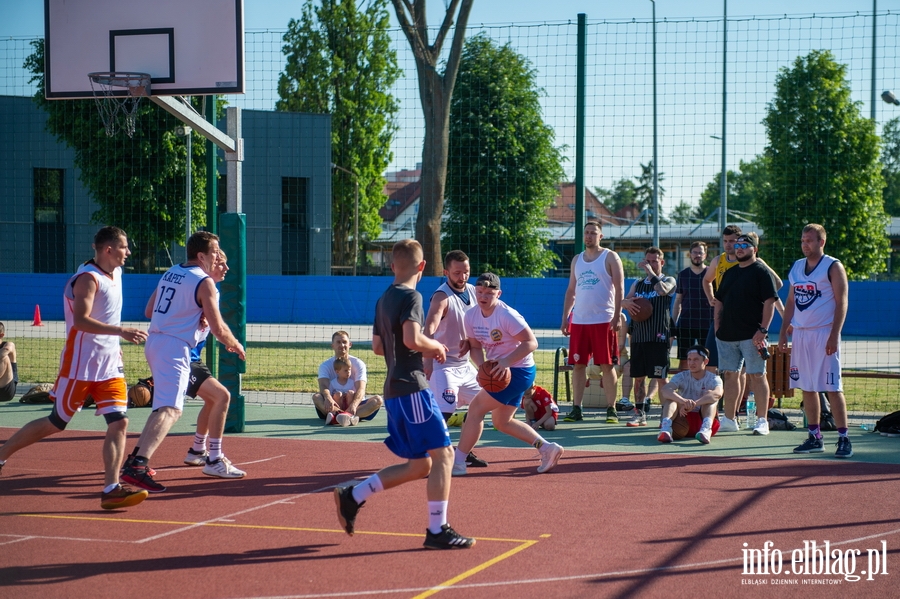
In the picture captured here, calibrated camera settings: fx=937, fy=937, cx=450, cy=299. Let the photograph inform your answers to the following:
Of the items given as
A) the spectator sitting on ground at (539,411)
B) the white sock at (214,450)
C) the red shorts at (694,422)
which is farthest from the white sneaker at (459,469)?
the red shorts at (694,422)

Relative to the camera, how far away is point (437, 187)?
13664 millimetres

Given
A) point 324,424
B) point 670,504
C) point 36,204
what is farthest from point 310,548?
point 36,204

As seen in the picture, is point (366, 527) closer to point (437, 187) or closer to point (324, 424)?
point (324, 424)

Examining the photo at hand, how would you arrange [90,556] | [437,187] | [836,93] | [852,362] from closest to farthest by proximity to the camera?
[90,556] → [437,187] → [852,362] → [836,93]

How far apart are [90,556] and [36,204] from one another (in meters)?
30.4

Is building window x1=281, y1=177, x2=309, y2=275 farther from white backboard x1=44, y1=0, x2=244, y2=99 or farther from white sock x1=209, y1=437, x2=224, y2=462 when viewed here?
white sock x1=209, y1=437, x2=224, y2=462

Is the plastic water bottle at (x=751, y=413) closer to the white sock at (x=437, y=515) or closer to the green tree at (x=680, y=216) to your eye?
the white sock at (x=437, y=515)

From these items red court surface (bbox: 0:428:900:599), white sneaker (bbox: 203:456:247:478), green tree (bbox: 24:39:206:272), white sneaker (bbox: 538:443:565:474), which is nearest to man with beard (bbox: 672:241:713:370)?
red court surface (bbox: 0:428:900:599)

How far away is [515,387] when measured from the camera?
766cm

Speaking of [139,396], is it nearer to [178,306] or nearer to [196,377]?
[196,377]

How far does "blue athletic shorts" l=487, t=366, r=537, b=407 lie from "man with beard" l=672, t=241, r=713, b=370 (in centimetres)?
448

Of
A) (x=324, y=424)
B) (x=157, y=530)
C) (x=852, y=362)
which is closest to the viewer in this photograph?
(x=157, y=530)

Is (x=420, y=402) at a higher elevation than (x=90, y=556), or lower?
higher

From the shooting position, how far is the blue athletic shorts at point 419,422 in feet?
18.6
